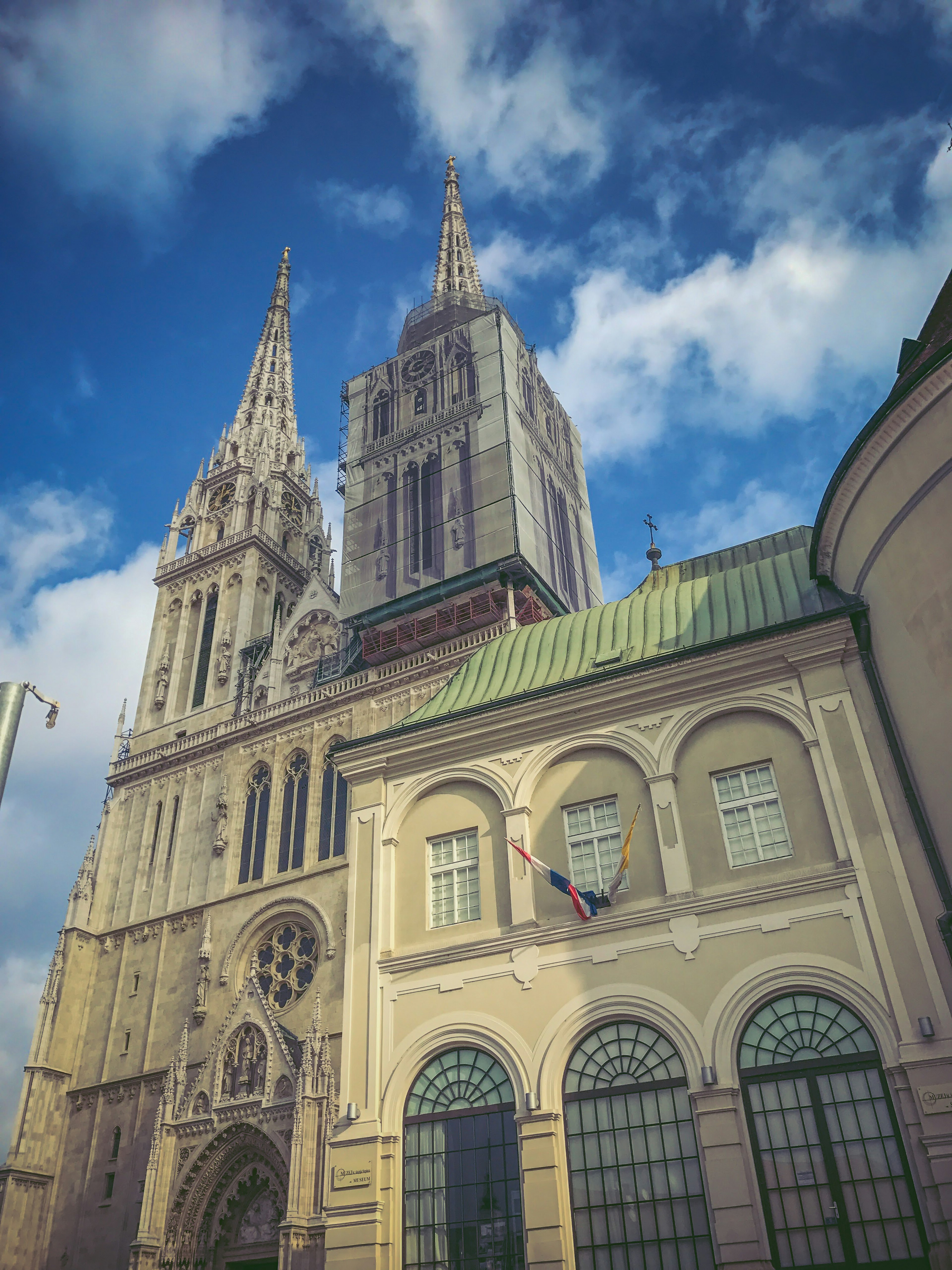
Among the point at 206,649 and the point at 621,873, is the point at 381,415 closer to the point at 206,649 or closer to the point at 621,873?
the point at 206,649

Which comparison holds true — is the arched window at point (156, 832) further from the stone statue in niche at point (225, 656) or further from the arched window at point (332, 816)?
the arched window at point (332, 816)

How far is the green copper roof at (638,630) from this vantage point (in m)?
20.3

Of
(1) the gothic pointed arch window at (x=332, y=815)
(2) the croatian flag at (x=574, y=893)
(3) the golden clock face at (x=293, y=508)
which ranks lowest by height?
(2) the croatian flag at (x=574, y=893)

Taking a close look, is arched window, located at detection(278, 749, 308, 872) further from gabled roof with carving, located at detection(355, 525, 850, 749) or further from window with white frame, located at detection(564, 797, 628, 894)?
window with white frame, located at detection(564, 797, 628, 894)

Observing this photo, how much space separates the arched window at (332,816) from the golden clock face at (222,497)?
22.2 metres

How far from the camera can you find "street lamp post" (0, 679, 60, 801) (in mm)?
16078

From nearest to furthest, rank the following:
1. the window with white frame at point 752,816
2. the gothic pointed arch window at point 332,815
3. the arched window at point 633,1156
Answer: the arched window at point 633,1156
the window with white frame at point 752,816
the gothic pointed arch window at point 332,815

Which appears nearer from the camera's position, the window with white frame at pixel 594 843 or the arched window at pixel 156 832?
the window with white frame at pixel 594 843

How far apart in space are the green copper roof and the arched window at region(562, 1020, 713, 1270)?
692 centimetres

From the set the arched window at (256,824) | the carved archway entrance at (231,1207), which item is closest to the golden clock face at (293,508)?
the arched window at (256,824)

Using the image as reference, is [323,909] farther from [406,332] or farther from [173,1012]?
[406,332]

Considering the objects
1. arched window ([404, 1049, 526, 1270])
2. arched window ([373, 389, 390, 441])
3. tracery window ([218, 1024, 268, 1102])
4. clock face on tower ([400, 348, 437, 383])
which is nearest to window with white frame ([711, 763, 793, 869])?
arched window ([404, 1049, 526, 1270])

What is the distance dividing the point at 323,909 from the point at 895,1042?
76.6 feet

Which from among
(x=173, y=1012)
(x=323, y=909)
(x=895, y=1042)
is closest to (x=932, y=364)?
(x=895, y=1042)
